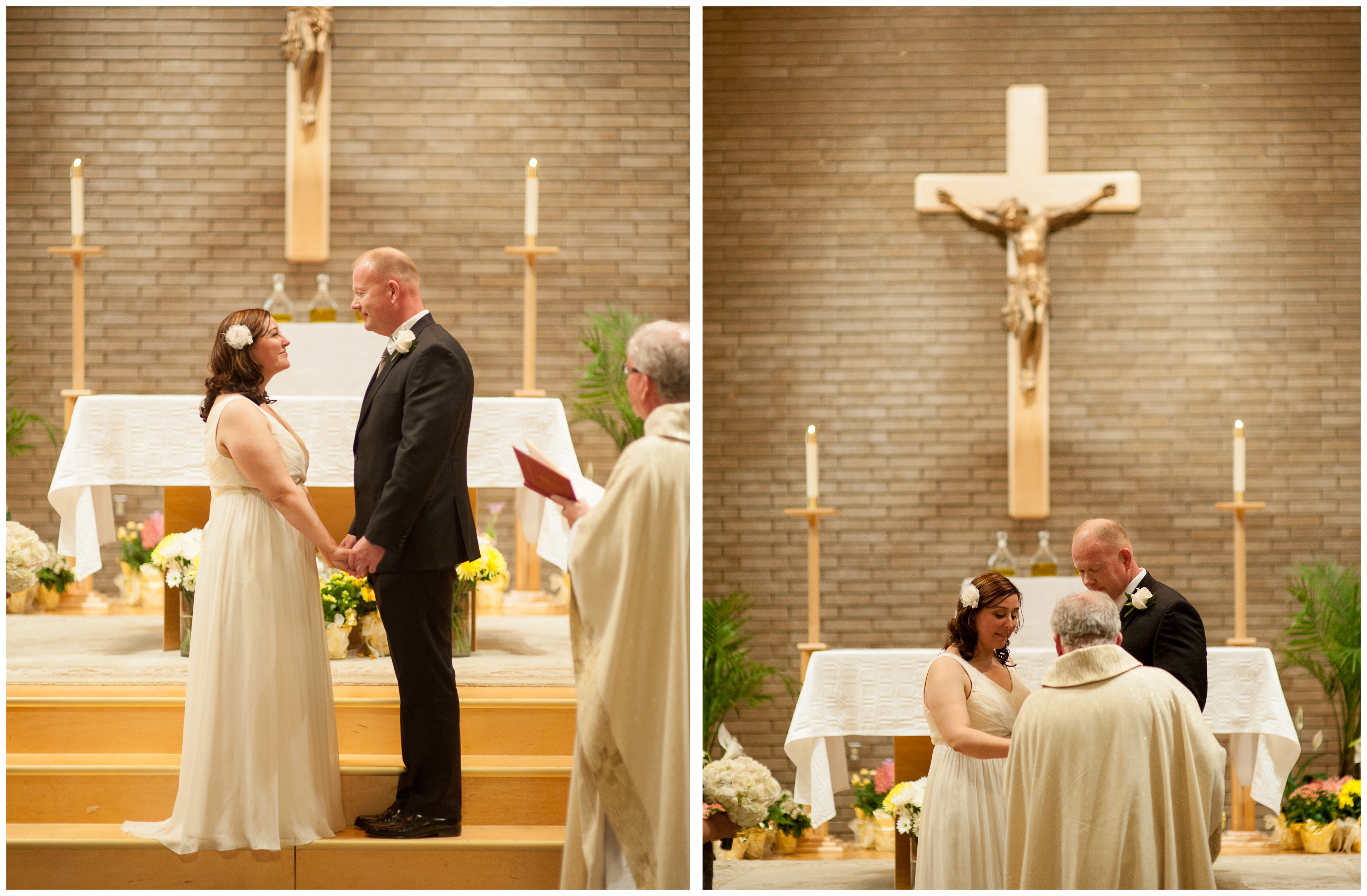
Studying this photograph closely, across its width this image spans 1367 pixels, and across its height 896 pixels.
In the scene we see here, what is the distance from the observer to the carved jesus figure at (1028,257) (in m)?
6.31

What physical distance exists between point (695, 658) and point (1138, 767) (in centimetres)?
123

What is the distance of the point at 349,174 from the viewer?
6.80 meters

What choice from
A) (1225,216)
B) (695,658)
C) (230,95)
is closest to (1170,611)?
(695,658)

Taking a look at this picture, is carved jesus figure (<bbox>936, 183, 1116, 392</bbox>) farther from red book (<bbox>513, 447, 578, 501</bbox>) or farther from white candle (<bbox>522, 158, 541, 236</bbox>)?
red book (<bbox>513, 447, 578, 501</bbox>)

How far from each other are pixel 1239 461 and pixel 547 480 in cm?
346

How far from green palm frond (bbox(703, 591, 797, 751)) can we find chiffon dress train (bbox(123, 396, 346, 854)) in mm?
2120

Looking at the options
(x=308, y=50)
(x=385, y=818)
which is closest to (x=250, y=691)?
(x=385, y=818)

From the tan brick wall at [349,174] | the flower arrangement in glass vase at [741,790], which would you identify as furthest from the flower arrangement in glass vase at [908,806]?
the tan brick wall at [349,174]

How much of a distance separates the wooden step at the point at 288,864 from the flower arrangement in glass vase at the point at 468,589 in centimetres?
101

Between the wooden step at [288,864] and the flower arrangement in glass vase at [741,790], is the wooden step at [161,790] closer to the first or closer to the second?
the wooden step at [288,864]

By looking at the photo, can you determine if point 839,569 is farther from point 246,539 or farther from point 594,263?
point 246,539

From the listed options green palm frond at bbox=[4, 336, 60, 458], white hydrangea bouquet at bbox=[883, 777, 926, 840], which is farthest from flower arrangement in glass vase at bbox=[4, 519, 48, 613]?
white hydrangea bouquet at bbox=[883, 777, 926, 840]

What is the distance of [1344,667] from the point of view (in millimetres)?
5594

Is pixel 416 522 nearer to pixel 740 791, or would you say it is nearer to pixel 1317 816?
pixel 740 791
